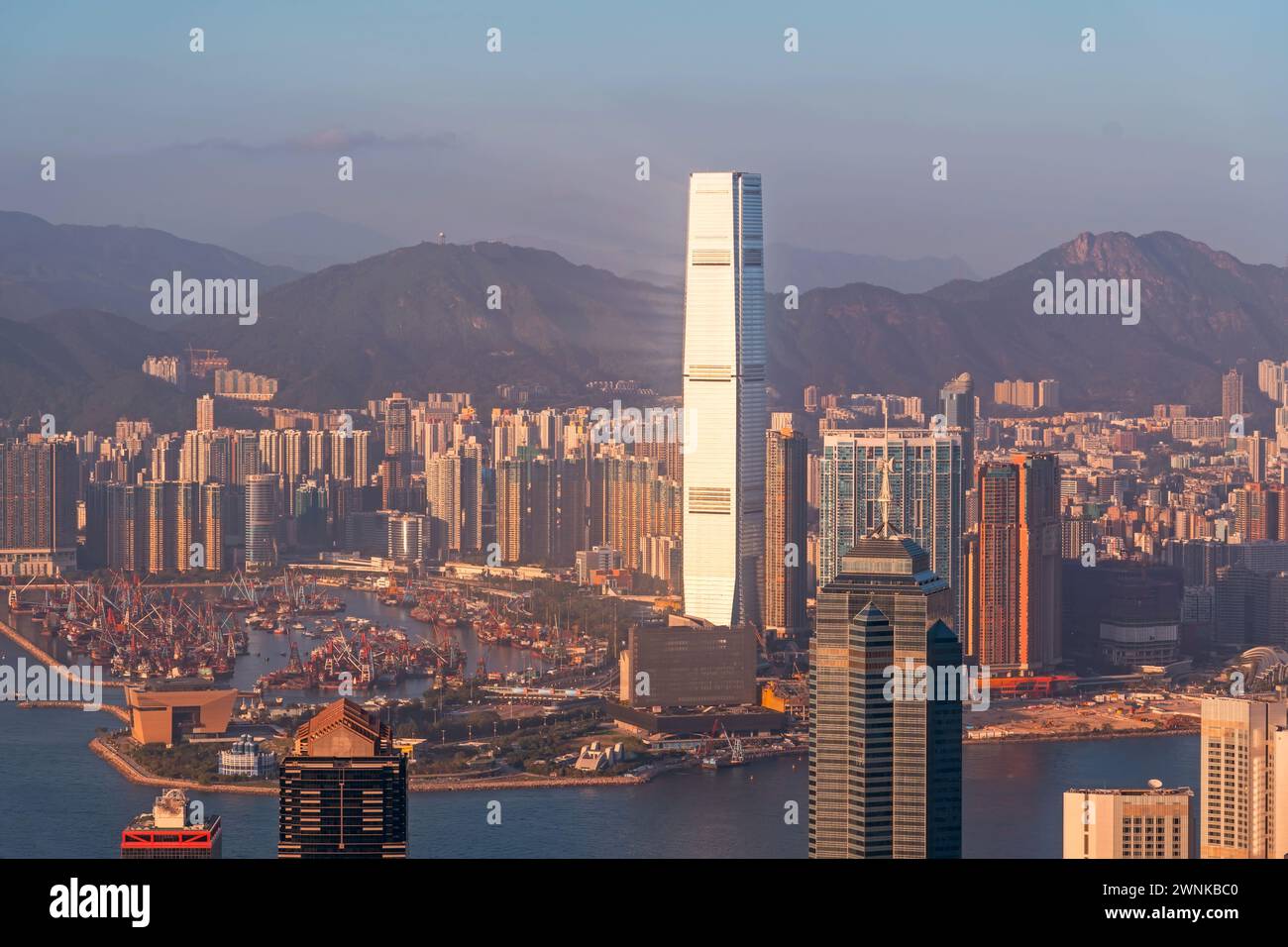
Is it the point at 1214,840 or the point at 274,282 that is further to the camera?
the point at 274,282

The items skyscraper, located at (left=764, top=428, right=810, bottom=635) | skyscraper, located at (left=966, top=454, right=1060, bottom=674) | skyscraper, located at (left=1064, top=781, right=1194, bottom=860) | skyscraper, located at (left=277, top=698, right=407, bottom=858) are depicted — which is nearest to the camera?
skyscraper, located at (left=1064, top=781, right=1194, bottom=860)

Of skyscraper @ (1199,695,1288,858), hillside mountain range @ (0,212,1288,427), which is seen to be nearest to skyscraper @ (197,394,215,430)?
hillside mountain range @ (0,212,1288,427)

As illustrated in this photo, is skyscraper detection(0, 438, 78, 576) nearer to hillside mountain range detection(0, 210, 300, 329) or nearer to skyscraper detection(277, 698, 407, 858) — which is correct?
hillside mountain range detection(0, 210, 300, 329)

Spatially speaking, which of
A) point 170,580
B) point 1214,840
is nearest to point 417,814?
point 1214,840

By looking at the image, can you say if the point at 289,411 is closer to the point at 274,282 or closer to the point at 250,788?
the point at 274,282

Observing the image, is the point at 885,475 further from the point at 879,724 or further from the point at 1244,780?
the point at 879,724

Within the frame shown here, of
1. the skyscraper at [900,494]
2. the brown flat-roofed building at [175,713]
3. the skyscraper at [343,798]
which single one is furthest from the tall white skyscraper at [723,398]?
the skyscraper at [343,798]

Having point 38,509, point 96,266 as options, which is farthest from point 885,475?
point 96,266
